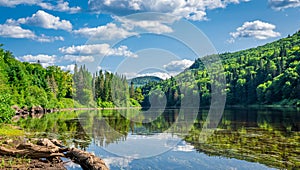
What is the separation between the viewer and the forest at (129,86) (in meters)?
91.4

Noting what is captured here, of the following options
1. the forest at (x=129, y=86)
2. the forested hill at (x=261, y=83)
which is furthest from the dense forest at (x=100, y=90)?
the forested hill at (x=261, y=83)

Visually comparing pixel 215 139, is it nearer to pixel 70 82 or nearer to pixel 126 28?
pixel 126 28

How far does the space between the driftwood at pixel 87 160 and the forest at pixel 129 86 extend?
2432 inches

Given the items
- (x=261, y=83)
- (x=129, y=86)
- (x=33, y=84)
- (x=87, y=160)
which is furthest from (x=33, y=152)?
(x=261, y=83)

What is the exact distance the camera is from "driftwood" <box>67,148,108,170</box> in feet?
49.4

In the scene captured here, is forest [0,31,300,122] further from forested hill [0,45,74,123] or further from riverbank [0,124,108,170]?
riverbank [0,124,108,170]

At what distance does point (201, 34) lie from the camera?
36500 mm

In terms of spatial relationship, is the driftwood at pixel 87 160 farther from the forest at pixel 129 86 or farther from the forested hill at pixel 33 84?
the forest at pixel 129 86

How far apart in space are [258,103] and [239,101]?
61.4 feet

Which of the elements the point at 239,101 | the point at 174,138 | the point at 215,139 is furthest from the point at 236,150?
the point at 239,101

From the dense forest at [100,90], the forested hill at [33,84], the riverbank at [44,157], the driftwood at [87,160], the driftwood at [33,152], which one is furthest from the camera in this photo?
the dense forest at [100,90]

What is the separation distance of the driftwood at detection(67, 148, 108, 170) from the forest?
61.8 meters

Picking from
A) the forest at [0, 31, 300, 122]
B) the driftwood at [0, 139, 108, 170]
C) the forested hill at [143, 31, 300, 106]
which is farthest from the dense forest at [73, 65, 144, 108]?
the driftwood at [0, 139, 108, 170]

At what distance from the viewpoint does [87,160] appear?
16.0 m
